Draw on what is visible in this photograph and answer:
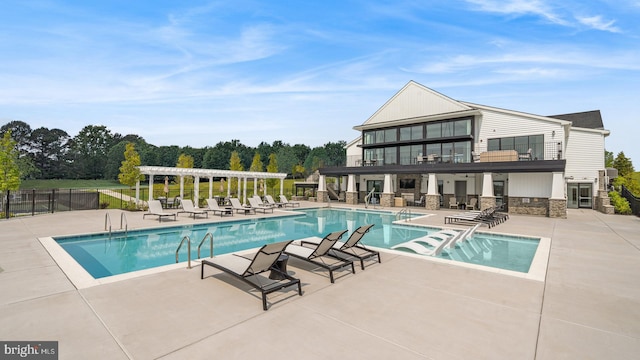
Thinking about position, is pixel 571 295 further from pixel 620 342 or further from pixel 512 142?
pixel 512 142

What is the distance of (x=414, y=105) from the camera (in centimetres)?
2847

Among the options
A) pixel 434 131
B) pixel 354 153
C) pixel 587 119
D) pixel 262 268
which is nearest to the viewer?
pixel 262 268

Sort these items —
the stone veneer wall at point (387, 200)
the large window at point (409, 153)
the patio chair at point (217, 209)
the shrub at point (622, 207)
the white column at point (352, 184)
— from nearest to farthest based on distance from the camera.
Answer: the patio chair at point (217, 209) < the shrub at point (622, 207) < the stone veneer wall at point (387, 200) < the large window at point (409, 153) < the white column at point (352, 184)

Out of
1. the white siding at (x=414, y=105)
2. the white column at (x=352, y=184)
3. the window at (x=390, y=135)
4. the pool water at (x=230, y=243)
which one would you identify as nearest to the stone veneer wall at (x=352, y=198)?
the white column at (x=352, y=184)

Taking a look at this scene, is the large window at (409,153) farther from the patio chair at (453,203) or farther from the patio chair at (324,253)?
the patio chair at (324,253)

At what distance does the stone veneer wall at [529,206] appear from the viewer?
1988 cm

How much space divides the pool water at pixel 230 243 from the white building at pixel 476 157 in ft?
31.7

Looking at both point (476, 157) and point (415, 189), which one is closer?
point (476, 157)

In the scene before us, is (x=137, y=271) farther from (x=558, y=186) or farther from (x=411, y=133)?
(x=411, y=133)

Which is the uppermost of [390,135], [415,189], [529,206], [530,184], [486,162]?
[390,135]

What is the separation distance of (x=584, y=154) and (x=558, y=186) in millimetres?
10981

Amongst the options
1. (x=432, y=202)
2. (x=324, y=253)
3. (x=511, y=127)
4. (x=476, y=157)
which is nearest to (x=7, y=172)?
(x=324, y=253)

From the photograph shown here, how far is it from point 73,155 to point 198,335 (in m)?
92.1

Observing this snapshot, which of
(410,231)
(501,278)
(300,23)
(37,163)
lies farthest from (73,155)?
(501,278)
